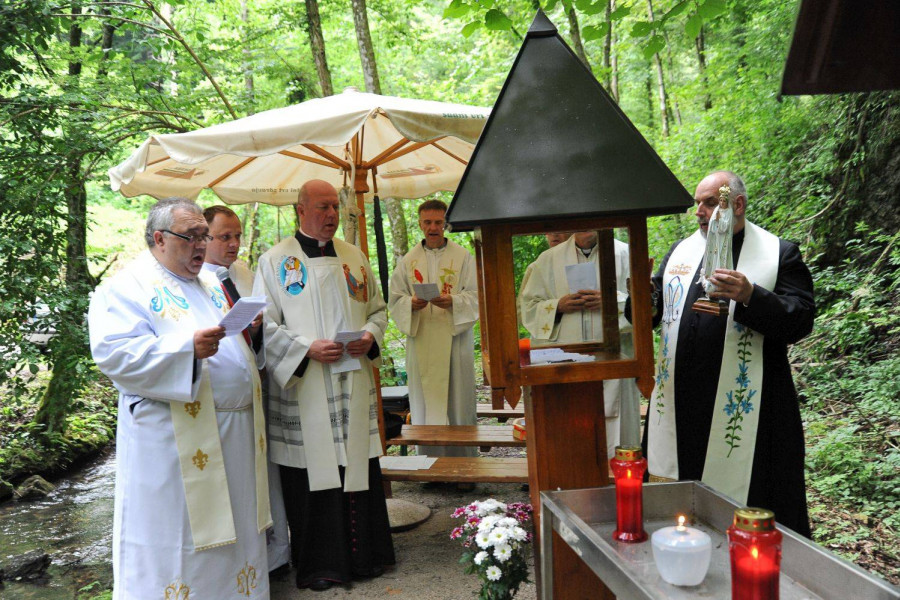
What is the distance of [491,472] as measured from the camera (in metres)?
4.88

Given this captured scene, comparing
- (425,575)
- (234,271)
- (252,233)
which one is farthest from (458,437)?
(252,233)

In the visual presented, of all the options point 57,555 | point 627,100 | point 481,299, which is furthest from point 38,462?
point 627,100

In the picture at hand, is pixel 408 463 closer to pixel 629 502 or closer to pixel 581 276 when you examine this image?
pixel 581 276

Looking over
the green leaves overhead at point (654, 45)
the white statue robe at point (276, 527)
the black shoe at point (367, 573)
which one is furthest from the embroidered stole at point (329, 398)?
the green leaves overhead at point (654, 45)

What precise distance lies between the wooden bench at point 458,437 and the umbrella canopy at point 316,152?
1893 mm

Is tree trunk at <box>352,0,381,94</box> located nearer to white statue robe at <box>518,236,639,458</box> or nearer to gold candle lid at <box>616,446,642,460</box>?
white statue robe at <box>518,236,639,458</box>

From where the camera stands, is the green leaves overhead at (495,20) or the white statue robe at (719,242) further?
the green leaves overhead at (495,20)

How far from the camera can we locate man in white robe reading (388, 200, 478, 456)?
20.9ft

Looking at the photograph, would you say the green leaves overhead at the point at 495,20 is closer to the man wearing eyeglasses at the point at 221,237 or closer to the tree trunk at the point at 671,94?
the man wearing eyeglasses at the point at 221,237

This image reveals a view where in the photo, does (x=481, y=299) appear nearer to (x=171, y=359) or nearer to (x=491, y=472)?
(x=171, y=359)

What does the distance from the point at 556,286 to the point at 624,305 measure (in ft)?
0.95

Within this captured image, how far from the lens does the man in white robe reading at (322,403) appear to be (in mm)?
4316

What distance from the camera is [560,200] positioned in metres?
2.42

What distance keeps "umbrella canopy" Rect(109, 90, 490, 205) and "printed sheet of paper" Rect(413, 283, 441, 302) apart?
849 millimetres
